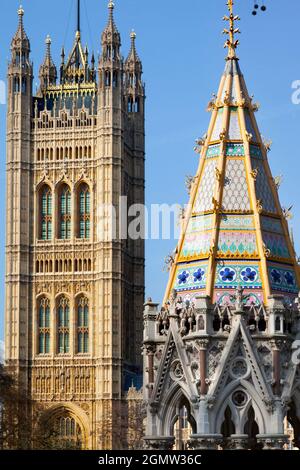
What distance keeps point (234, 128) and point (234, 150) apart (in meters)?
0.48

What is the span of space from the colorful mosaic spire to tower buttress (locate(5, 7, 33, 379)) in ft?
331

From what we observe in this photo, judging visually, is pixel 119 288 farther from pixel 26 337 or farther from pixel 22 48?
pixel 22 48

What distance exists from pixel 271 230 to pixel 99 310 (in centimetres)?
10253

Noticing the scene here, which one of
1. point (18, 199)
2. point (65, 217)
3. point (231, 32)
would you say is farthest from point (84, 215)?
point (231, 32)

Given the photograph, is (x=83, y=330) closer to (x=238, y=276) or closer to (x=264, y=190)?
(x=264, y=190)

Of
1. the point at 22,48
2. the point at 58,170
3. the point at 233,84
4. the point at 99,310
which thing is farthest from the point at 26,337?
the point at 233,84

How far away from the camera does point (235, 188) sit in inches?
966

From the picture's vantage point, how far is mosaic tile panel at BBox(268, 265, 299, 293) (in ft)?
79.3

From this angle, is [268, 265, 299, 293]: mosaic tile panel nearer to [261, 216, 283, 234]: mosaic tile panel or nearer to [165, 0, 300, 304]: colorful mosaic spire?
[165, 0, 300, 304]: colorful mosaic spire

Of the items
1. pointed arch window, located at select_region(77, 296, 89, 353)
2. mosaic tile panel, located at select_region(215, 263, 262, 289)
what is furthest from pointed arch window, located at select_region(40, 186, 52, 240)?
mosaic tile panel, located at select_region(215, 263, 262, 289)
